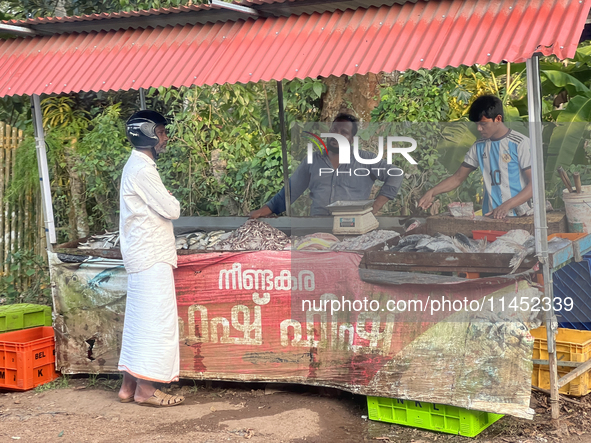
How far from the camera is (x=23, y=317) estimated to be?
588cm

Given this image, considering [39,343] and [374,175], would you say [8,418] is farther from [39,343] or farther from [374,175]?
[374,175]

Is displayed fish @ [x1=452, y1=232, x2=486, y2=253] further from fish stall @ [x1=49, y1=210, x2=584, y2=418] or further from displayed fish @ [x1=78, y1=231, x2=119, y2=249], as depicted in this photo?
displayed fish @ [x1=78, y1=231, x2=119, y2=249]

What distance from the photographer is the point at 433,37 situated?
13.8 ft

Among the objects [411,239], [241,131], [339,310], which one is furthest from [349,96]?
[339,310]

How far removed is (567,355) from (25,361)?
4.24 metres

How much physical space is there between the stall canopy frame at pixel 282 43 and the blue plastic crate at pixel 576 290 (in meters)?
0.85

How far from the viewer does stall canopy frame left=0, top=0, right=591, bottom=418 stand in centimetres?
399

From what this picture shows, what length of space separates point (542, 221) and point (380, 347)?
1393mm

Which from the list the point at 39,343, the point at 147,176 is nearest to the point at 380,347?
the point at 147,176

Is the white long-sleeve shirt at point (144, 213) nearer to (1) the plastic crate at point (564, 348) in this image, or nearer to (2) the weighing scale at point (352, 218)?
(2) the weighing scale at point (352, 218)

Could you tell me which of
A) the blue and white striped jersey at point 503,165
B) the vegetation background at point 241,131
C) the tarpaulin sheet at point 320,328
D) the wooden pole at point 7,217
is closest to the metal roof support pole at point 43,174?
the tarpaulin sheet at point 320,328

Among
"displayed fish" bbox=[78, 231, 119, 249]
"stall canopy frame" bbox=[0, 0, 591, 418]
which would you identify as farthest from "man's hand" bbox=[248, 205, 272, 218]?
"stall canopy frame" bbox=[0, 0, 591, 418]

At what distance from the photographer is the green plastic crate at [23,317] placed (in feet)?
18.8

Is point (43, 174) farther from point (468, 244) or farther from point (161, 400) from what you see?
point (468, 244)
